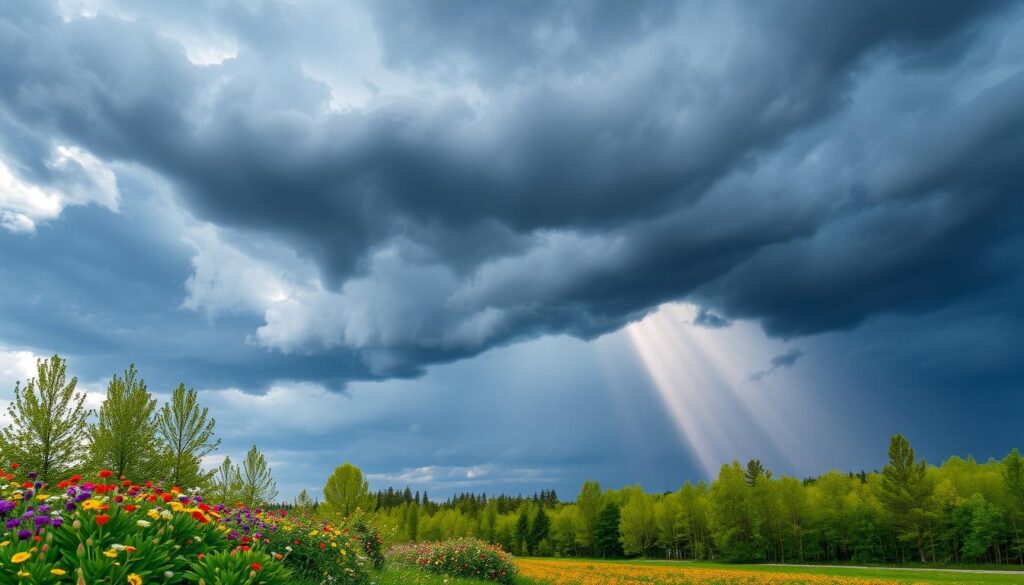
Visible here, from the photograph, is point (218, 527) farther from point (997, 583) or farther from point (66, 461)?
point (997, 583)

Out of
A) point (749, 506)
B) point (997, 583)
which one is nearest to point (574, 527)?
point (749, 506)

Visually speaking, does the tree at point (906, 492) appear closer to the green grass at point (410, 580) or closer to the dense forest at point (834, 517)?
the dense forest at point (834, 517)

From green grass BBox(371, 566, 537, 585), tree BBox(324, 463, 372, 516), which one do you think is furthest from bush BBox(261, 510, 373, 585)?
tree BBox(324, 463, 372, 516)

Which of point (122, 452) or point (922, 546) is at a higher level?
point (122, 452)

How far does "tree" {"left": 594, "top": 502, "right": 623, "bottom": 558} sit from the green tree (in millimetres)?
5331

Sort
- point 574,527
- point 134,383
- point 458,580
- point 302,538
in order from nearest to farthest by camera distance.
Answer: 1. point 302,538
2. point 458,580
3. point 134,383
4. point 574,527

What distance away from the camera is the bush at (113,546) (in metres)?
5.07

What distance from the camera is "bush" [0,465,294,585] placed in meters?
5.07

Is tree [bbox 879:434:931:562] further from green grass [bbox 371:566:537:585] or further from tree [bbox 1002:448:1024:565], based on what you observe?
green grass [bbox 371:566:537:585]

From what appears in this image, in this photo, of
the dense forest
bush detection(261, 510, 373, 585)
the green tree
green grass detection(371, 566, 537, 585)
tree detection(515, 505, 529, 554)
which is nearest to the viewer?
bush detection(261, 510, 373, 585)

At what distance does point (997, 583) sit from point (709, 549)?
48264 millimetres

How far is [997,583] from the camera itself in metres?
30.8

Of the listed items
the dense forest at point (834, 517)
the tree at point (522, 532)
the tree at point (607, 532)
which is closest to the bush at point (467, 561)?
the dense forest at point (834, 517)

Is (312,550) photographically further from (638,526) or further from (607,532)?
(607,532)
